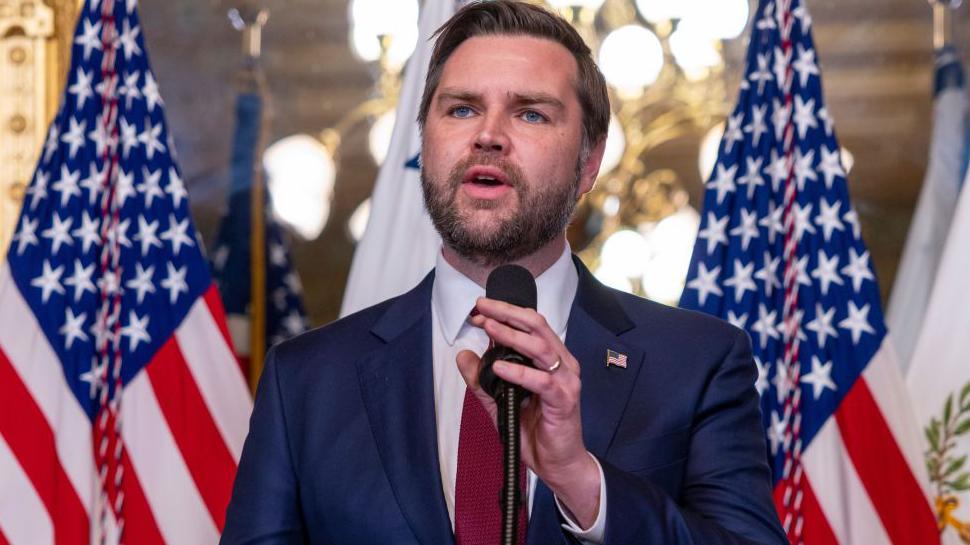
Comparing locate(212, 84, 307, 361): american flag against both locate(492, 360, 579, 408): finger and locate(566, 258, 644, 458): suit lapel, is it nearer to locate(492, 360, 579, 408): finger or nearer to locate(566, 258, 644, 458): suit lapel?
locate(566, 258, 644, 458): suit lapel

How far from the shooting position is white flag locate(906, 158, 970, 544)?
3363 millimetres

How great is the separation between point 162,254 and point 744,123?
159 centimetres

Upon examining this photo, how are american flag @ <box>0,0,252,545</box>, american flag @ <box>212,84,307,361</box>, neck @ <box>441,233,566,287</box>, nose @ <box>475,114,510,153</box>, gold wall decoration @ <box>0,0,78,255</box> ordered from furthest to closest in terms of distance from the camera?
american flag @ <box>212,84,307,361</box> → gold wall decoration @ <box>0,0,78,255</box> → american flag @ <box>0,0,252,545</box> → neck @ <box>441,233,566,287</box> → nose @ <box>475,114,510,153</box>

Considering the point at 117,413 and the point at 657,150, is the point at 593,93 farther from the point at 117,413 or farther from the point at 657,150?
the point at 657,150

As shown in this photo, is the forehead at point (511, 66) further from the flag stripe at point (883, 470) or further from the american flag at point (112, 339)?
the american flag at point (112, 339)

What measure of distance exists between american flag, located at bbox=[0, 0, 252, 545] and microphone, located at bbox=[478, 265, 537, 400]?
203 cm

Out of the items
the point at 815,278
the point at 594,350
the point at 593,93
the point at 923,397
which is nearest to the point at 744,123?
the point at 815,278

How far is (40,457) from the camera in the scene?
3.19 m

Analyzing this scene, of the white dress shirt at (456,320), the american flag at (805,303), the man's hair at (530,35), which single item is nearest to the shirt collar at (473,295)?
the white dress shirt at (456,320)

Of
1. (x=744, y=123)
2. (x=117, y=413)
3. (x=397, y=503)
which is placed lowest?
(x=117, y=413)

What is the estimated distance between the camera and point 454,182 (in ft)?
6.22

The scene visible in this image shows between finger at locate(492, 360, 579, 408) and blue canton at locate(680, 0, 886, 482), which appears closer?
finger at locate(492, 360, 579, 408)

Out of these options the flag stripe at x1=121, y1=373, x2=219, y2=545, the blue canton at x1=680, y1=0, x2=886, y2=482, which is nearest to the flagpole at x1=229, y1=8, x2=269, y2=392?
the flag stripe at x1=121, y1=373, x2=219, y2=545

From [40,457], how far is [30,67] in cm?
208
